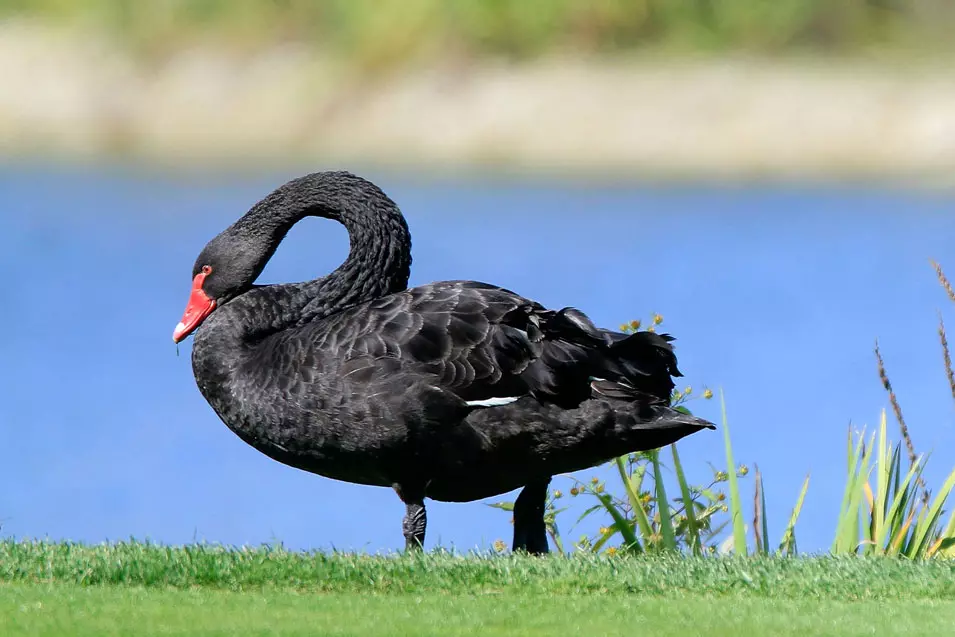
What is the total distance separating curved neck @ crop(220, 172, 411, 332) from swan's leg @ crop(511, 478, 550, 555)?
1.15m

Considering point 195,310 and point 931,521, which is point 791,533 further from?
point 195,310

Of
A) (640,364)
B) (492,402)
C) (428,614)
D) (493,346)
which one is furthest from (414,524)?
(640,364)

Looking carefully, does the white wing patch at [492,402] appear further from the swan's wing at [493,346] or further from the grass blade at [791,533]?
the grass blade at [791,533]

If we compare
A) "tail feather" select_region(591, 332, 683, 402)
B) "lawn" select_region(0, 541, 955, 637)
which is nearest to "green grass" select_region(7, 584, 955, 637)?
"lawn" select_region(0, 541, 955, 637)

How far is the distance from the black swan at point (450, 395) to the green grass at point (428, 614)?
0.73 m

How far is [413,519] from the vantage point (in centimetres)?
609

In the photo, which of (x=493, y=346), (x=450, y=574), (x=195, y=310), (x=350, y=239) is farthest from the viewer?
(x=195, y=310)

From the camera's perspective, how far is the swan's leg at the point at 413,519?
19.9 feet

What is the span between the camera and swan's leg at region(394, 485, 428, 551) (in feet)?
19.9

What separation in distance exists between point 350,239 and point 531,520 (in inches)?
61.9

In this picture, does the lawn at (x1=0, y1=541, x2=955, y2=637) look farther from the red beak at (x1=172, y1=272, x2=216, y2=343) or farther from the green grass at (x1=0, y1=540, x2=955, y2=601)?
the red beak at (x1=172, y1=272, x2=216, y2=343)

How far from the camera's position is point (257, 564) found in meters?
5.64

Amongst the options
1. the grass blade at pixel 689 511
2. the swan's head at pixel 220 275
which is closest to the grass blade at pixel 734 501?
the grass blade at pixel 689 511

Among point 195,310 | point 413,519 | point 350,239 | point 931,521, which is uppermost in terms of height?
point 350,239
